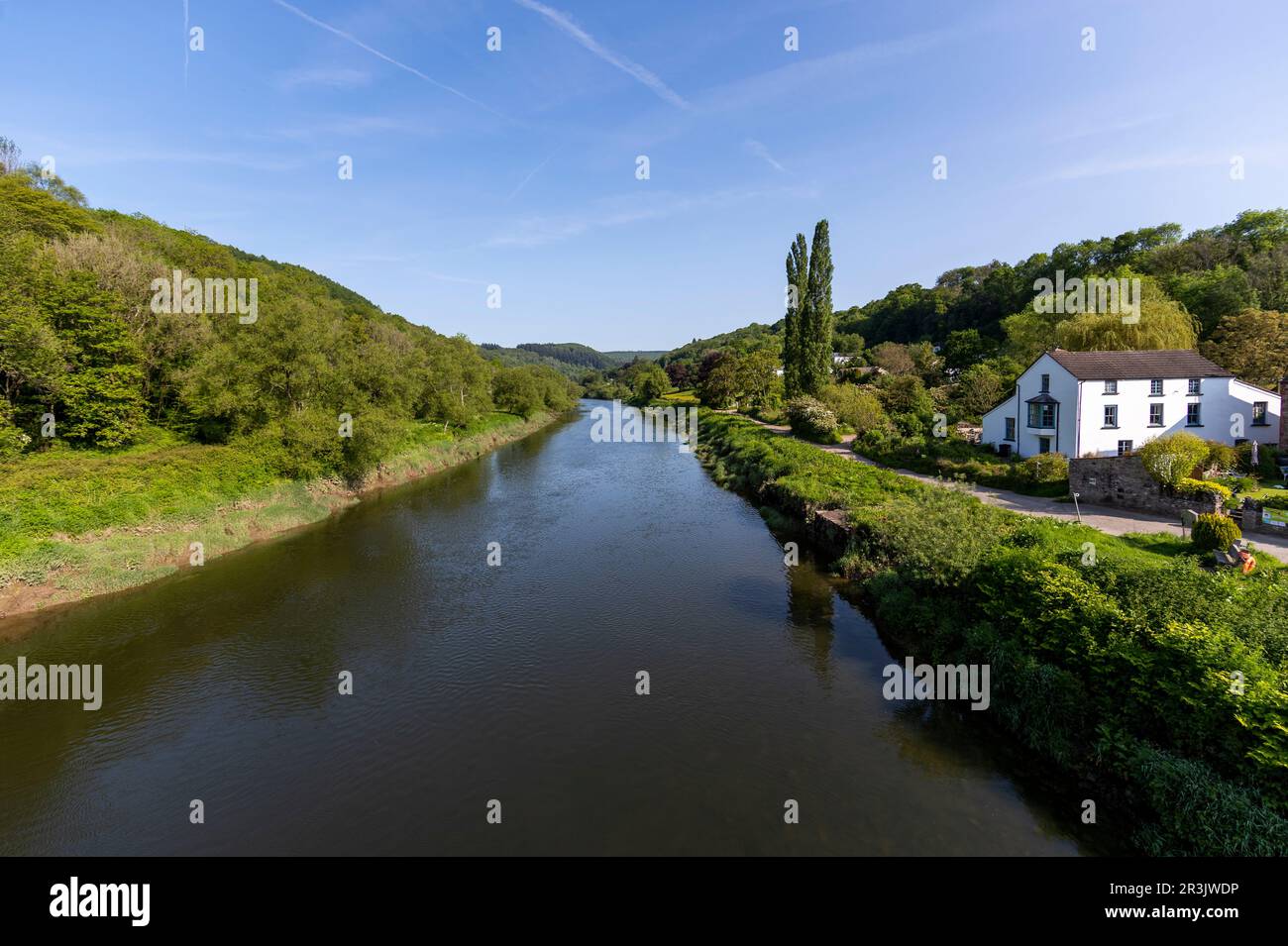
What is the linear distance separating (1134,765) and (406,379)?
4435 centimetres

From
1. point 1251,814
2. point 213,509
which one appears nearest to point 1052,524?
point 1251,814

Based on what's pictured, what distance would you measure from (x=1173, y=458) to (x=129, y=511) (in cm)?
3773

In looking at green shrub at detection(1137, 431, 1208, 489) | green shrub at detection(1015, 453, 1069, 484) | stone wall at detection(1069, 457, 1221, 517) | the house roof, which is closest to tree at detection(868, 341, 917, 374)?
the house roof

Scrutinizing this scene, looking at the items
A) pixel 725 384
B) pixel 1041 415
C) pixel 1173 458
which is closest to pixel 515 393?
pixel 725 384

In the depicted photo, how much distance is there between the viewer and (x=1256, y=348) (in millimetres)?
33938

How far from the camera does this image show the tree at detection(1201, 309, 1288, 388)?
33312 millimetres

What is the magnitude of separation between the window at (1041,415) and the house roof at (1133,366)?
210 cm

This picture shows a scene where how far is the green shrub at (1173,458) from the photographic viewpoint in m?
20.0

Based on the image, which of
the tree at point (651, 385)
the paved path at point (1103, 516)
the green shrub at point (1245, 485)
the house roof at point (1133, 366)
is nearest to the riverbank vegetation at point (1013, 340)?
the paved path at point (1103, 516)

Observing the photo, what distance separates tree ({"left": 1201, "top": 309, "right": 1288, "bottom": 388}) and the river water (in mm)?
34695

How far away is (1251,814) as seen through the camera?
7.07 metres

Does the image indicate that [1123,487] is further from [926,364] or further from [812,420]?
[926,364]

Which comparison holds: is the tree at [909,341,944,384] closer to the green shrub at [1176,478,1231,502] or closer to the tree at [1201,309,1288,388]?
the tree at [1201,309,1288,388]
